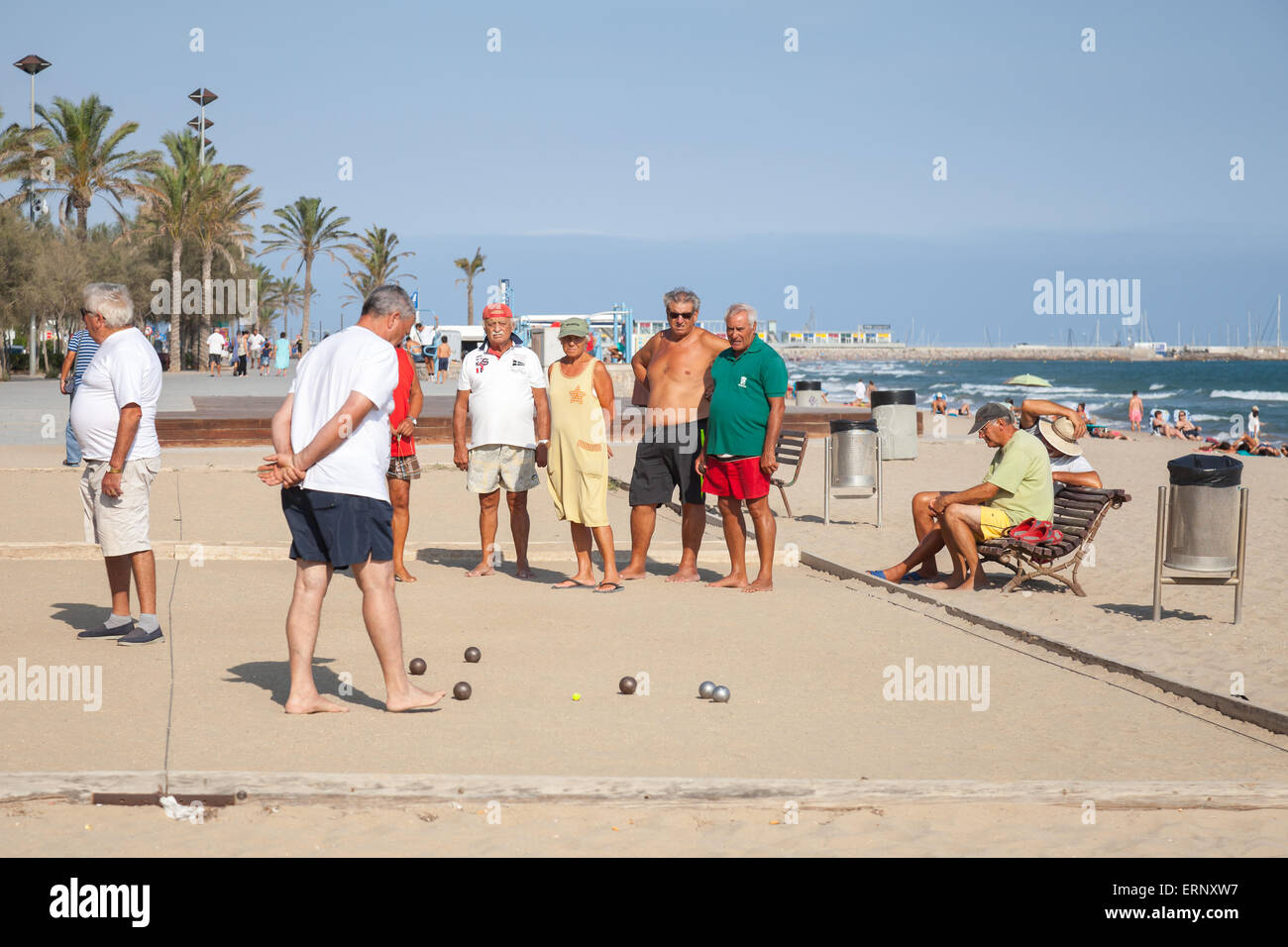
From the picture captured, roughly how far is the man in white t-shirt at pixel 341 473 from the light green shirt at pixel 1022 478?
4.61 metres

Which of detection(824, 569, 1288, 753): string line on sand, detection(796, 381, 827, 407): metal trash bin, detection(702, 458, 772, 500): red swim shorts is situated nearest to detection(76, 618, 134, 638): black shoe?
detection(702, 458, 772, 500): red swim shorts

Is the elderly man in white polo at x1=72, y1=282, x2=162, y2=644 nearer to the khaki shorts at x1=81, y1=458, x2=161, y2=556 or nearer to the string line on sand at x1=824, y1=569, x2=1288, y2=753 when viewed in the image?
the khaki shorts at x1=81, y1=458, x2=161, y2=556

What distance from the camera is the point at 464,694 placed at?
226 inches

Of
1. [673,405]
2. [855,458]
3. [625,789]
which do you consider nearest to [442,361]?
[855,458]

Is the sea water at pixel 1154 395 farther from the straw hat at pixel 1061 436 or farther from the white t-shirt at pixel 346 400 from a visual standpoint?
the white t-shirt at pixel 346 400

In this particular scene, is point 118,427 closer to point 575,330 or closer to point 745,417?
point 575,330

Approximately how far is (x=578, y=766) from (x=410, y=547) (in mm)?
5860

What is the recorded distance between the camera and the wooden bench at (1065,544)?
8562mm

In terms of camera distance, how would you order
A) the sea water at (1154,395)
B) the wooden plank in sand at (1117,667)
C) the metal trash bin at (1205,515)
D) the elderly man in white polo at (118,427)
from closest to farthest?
the wooden plank in sand at (1117,667) < the elderly man in white polo at (118,427) < the metal trash bin at (1205,515) < the sea water at (1154,395)

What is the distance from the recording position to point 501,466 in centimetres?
887

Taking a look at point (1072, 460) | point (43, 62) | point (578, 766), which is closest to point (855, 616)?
point (1072, 460)

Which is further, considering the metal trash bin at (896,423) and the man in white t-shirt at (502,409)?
the metal trash bin at (896,423)

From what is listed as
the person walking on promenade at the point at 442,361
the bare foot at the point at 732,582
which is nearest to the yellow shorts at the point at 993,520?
the bare foot at the point at 732,582
